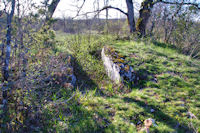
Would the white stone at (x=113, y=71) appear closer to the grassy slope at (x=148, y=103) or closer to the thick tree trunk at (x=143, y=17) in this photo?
the grassy slope at (x=148, y=103)

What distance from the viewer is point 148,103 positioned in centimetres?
405

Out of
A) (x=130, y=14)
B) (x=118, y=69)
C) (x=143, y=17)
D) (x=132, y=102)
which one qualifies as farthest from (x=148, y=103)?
(x=130, y=14)

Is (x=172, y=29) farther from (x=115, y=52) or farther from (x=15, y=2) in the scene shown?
(x=15, y=2)

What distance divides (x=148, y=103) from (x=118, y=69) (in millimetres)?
1879

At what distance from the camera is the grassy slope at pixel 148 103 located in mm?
3352

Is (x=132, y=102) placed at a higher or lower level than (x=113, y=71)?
lower

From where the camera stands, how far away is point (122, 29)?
11070mm

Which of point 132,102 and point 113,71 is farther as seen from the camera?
point 113,71

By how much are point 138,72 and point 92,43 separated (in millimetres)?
4376

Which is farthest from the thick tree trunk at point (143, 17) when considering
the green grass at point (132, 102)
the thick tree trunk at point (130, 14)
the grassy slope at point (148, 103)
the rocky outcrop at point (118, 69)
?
the grassy slope at point (148, 103)

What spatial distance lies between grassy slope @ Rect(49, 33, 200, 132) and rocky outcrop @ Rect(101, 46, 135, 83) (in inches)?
12.3

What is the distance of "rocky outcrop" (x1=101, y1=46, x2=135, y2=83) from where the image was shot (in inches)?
211

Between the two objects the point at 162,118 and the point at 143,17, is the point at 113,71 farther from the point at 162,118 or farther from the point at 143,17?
the point at 143,17

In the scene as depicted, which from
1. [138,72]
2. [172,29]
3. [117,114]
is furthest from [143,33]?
[117,114]
